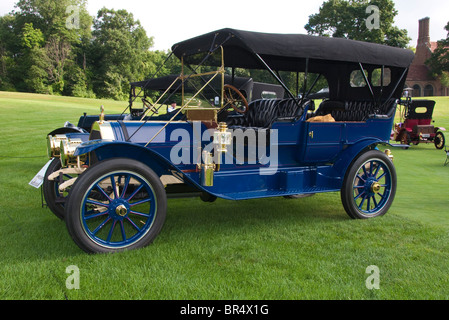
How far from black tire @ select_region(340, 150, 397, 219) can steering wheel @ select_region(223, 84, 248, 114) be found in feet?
5.22

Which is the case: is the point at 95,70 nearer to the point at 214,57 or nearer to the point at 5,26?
the point at 5,26

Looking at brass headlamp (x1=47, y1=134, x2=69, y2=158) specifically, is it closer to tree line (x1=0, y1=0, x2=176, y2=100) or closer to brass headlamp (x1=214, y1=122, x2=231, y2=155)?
brass headlamp (x1=214, y1=122, x2=231, y2=155)

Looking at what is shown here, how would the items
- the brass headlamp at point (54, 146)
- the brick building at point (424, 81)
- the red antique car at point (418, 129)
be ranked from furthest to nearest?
the brick building at point (424, 81)
the red antique car at point (418, 129)
the brass headlamp at point (54, 146)

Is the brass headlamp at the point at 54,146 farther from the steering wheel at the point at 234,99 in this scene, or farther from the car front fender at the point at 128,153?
the steering wheel at the point at 234,99

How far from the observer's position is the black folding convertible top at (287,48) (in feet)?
12.8

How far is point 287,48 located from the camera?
4027 mm

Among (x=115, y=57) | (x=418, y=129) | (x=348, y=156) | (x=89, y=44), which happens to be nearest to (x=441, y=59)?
(x=418, y=129)

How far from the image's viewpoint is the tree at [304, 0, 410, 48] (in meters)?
35.1

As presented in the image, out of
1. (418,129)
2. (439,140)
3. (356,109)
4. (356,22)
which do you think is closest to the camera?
(356,109)

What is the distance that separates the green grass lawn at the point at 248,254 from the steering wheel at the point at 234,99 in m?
1.36

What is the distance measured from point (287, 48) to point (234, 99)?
1.20 metres

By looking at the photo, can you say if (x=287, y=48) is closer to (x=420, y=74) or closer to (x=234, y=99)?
(x=234, y=99)

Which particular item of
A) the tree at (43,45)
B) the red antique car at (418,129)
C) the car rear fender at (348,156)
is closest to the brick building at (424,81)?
the red antique car at (418,129)
